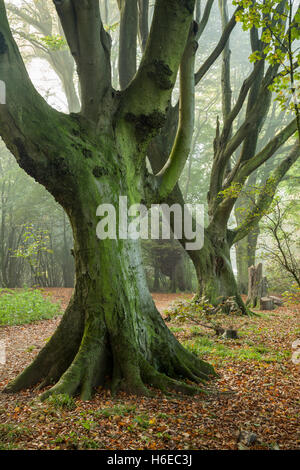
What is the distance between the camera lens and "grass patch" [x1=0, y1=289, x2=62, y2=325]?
852 centimetres

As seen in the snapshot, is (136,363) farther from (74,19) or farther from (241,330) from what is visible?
(74,19)

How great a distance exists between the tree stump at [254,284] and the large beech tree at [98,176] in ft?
24.4

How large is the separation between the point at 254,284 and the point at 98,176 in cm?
886

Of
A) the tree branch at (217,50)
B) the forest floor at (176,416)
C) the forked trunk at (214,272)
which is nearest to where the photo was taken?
the forest floor at (176,416)

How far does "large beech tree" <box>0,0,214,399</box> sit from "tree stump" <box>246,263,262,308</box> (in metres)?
7.45

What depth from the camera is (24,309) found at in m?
9.27

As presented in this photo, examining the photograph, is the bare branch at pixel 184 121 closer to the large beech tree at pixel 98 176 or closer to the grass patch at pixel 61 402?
the large beech tree at pixel 98 176

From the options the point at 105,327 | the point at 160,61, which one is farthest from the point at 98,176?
the point at 105,327

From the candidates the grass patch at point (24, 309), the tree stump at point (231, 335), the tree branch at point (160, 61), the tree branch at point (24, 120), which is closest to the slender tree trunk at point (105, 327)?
the tree branch at point (24, 120)

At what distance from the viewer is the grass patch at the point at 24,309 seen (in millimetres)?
8516

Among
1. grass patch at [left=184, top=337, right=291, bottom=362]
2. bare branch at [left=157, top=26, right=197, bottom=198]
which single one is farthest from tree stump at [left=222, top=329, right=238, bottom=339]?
bare branch at [left=157, top=26, right=197, bottom=198]

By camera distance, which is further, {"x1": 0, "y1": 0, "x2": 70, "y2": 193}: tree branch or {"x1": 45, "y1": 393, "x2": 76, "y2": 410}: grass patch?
{"x1": 0, "y1": 0, "x2": 70, "y2": 193}: tree branch

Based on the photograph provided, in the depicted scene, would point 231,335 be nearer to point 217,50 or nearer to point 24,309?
point 217,50

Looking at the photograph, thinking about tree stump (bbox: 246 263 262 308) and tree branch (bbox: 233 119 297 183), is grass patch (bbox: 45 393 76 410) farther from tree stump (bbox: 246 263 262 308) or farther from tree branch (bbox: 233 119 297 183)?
tree stump (bbox: 246 263 262 308)
